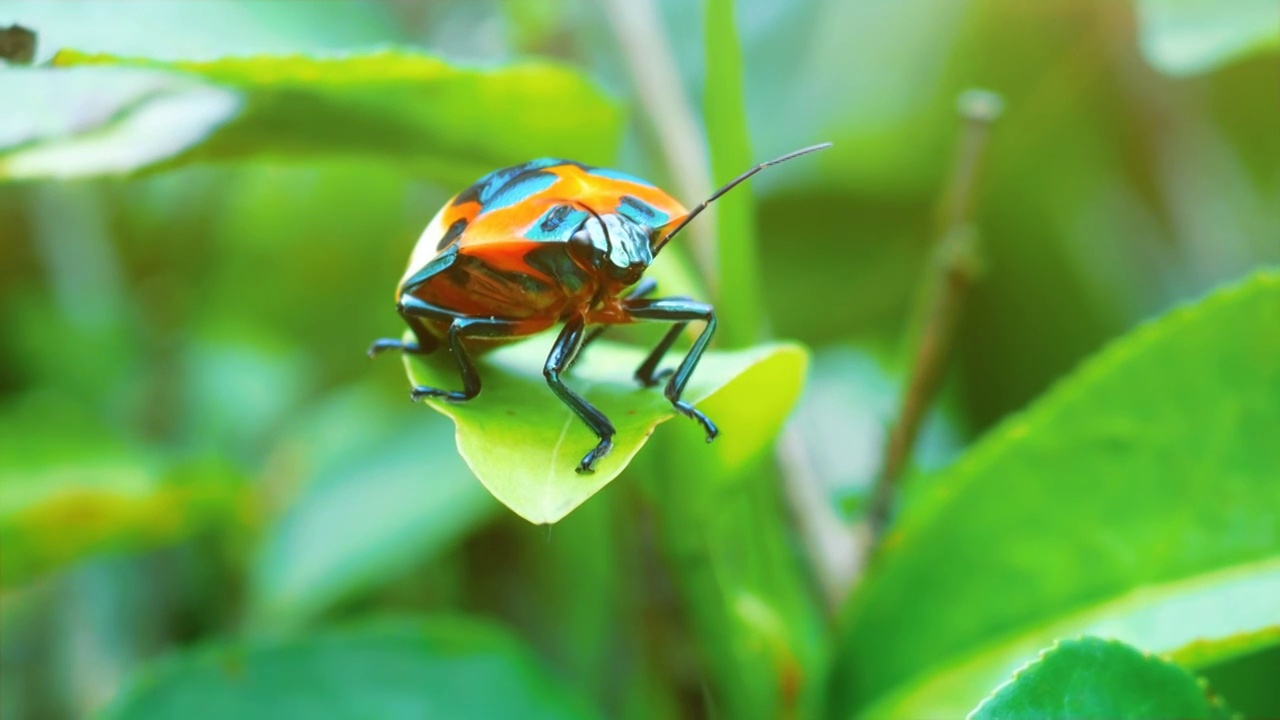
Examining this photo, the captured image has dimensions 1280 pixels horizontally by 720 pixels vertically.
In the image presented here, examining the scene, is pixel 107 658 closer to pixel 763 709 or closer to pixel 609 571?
pixel 609 571

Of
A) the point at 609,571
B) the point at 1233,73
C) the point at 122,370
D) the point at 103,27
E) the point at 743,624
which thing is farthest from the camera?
the point at 1233,73

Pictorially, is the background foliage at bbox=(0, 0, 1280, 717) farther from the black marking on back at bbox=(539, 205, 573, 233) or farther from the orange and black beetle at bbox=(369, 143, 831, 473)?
the black marking on back at bbox=(539, 205, 573, 233)

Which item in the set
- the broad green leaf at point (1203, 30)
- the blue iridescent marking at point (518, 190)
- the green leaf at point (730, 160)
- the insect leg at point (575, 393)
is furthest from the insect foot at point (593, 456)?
the broad green leaf at point (1203, 30)

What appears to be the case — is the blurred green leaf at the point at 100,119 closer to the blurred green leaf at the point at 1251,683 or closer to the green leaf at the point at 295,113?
the green leaf at the point at 295,113

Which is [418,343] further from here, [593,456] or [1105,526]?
[1105,526]

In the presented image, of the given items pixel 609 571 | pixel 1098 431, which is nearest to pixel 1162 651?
pixel 1098 431

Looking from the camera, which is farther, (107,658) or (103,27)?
(107,658)

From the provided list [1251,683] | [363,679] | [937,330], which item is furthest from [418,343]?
[1251,683]
